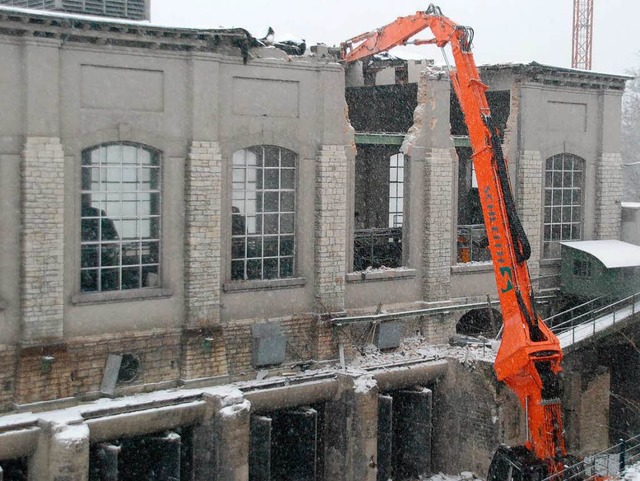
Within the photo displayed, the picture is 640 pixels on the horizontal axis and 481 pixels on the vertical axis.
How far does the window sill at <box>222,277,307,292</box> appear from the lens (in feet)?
68.1

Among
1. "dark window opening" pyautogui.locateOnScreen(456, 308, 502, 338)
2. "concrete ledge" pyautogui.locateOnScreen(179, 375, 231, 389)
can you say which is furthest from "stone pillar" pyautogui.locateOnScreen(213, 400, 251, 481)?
"dark window opening" pyautogui.locateOnScreen(456, 308, 502, 338)

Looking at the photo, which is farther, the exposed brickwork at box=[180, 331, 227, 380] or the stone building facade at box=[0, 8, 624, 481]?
the exposed brickwork at box=[180, 331, 227, 380]

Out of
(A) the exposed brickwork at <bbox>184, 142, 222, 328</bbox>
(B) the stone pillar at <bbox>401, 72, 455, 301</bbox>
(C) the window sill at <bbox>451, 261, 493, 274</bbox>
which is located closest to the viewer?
(A) the exposed brickwork at <bbox>184, 142, 222, 328</bbox>

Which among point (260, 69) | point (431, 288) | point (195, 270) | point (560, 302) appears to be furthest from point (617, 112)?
point (195, 270)

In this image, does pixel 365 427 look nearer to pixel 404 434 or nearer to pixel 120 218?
pixel 404 434

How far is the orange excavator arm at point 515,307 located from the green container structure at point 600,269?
716 cm

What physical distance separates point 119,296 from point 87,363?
4.67 feet

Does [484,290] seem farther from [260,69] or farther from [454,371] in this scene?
[260,69]

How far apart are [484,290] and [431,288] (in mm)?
2035

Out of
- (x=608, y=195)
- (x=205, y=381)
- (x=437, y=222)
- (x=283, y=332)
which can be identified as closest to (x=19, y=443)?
(x=205, y=381)

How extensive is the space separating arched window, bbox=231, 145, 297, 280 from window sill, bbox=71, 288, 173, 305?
6.44 ft

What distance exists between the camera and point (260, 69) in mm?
20844

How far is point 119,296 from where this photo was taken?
62.8ft

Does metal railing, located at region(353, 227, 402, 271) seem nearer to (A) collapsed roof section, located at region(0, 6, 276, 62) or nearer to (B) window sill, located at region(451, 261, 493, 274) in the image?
(B) window sill, located at region(451, 261, 493, 274)
